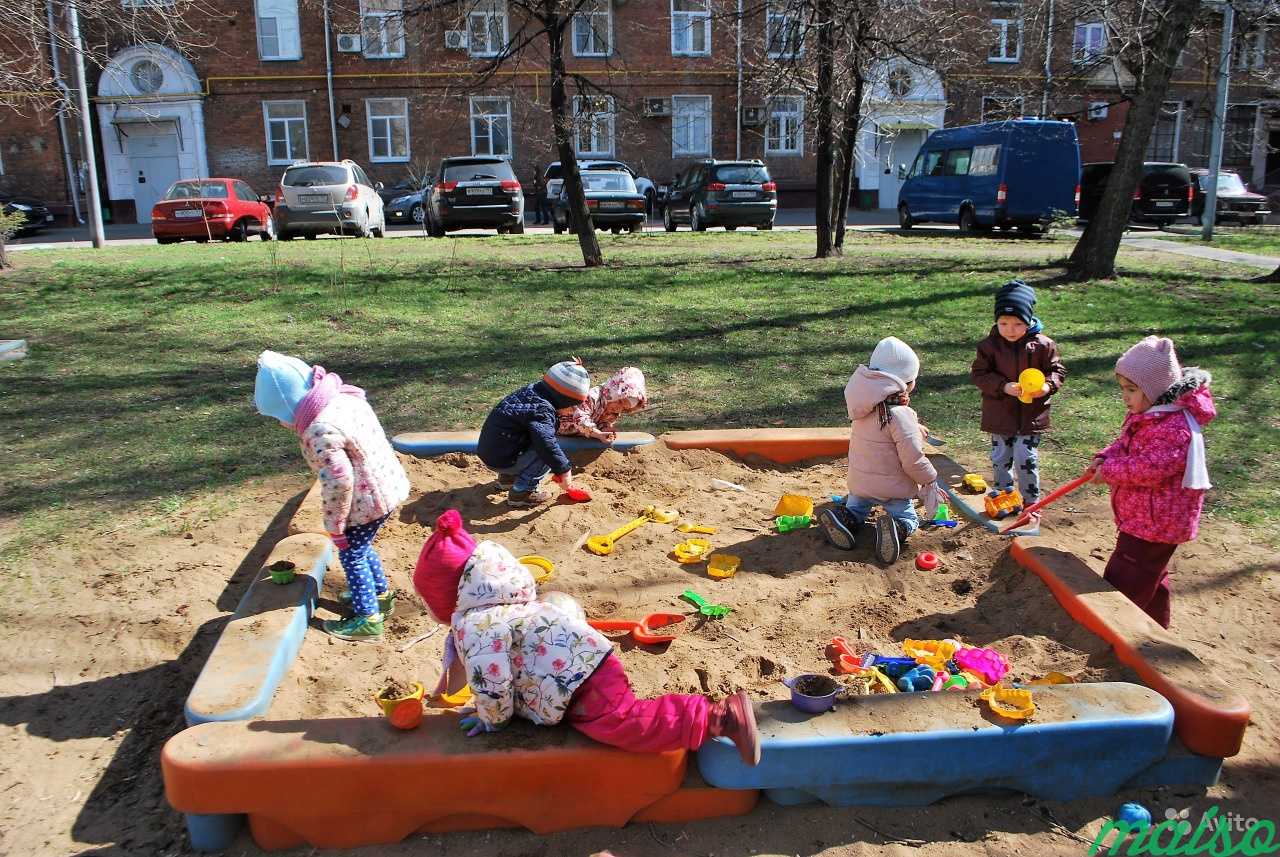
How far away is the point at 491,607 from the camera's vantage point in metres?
2.81

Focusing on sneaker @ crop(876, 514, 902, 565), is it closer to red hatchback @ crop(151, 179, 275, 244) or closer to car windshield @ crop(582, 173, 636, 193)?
car windshield @ crop(582, 173, 636, 193)

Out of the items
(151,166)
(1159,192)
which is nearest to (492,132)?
(151,166)

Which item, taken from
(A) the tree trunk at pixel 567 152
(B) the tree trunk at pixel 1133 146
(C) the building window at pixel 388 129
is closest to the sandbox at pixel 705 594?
(A) the tree trunk at pixel 567 152

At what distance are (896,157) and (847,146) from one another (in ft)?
65.8

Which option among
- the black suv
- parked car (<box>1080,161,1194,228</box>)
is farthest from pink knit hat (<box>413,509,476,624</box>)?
parked car (<box>1080,161,1194,228</box>)

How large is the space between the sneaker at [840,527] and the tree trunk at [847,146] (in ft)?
33.6

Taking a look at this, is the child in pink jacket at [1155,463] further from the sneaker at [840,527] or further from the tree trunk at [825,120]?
the tree trunk at [825,120]

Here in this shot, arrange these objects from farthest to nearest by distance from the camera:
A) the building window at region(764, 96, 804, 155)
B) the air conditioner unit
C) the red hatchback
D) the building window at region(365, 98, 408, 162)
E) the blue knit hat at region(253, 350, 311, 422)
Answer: the building window at region(764, 96, 804, 155) < the air conditioner unit < the building window at region(365, 98, 408, 162) < the red hatchback < the blue knit hat at region(253, 350, 311, 422)

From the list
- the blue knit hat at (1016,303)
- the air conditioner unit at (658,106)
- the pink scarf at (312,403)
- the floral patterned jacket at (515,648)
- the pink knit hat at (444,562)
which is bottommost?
the floral patterned jacket at (515,648)

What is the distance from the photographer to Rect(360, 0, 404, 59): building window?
455 inches

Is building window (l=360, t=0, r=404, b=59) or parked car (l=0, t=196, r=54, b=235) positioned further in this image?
parked car (l=0, t=196, r=54, b=235)

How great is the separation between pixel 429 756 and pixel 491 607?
44cm

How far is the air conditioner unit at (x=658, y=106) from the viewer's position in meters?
31.4

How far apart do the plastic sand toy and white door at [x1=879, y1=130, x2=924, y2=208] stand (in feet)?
103
